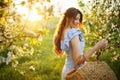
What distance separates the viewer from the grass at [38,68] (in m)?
8.95

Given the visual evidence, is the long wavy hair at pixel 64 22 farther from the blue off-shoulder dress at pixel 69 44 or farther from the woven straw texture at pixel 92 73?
the woven straw texture at pixel 92 73

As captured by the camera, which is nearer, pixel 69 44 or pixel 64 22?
pixel 69 44

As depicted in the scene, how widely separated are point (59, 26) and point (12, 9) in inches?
34.1

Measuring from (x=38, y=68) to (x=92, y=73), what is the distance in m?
5.92

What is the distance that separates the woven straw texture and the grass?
3.57 meters

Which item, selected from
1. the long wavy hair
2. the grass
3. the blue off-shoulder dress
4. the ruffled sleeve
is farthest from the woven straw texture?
the grass

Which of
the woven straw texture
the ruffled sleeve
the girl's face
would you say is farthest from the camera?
the girl's face

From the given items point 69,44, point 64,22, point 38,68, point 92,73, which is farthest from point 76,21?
point 38,68

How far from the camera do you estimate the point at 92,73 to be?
13.6 ft

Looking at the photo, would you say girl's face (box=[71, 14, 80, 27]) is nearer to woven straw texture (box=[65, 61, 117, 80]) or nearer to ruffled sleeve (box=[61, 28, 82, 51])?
ruffled sleeve (box=[61, 28, 82, 51])

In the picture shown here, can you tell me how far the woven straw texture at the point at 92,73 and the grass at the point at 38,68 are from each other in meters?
→ 3.57

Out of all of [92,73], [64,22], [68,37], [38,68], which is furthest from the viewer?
[38,68]

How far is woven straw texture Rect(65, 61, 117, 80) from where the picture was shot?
13.4ft

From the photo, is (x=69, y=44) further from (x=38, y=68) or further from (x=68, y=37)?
(x=38, y=68)
